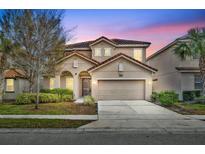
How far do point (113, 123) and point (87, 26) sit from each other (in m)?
9.40

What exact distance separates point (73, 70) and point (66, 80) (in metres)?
1.06

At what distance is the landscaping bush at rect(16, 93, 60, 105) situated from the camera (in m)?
17.9

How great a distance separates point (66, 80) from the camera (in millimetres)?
21781

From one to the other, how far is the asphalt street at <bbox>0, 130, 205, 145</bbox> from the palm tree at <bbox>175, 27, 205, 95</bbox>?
1233cm

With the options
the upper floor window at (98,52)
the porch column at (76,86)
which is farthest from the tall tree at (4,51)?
the upper floor window at (98,52)

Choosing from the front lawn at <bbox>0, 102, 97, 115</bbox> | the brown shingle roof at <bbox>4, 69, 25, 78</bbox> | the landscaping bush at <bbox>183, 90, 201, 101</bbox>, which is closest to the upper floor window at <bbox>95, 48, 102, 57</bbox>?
the brown shingle roof at <bbox>4, 69, 25, 78</bbox>

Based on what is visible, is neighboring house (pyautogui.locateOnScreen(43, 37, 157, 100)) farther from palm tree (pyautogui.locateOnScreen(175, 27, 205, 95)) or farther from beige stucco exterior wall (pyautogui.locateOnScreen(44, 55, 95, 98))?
palm tree (pyautogui.locateOnScreen(175, 27, 205, 95))

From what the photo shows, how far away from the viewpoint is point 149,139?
7.77 meters

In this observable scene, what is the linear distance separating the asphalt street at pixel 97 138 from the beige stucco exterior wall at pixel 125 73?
12.2 meters


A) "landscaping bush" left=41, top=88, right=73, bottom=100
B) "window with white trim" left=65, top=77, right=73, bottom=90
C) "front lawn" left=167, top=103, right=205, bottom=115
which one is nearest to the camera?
"front lawn" left=167, top=103, right=205, bottom=115
